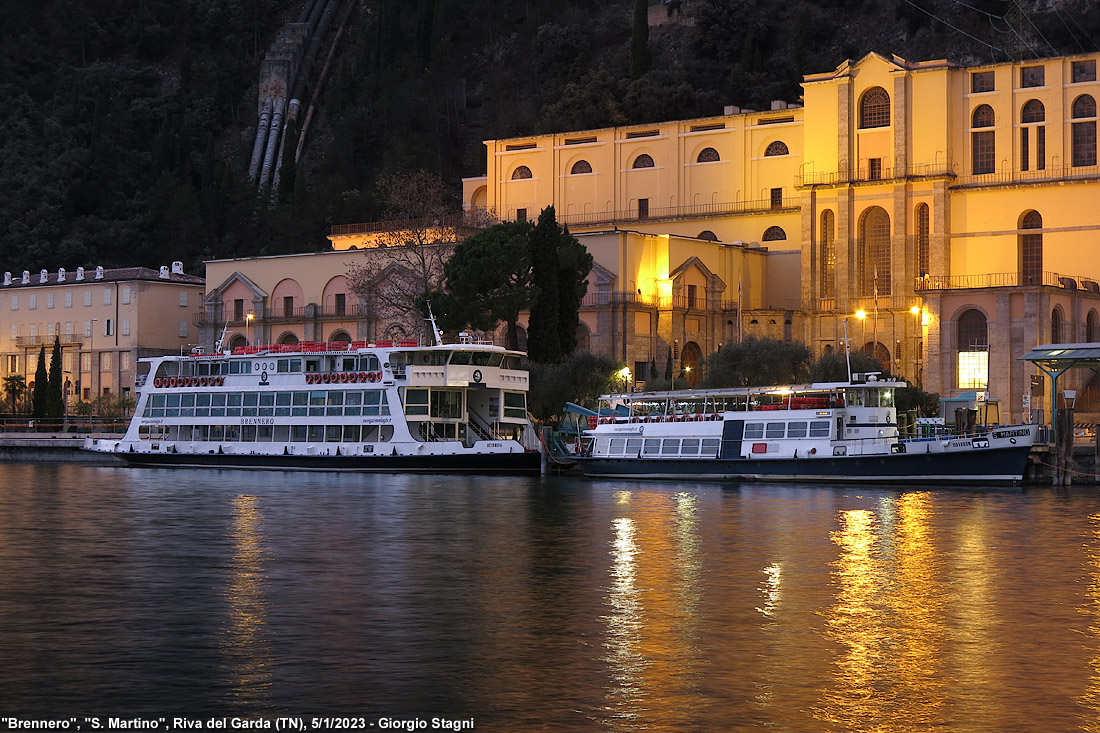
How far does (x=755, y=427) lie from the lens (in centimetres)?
5809

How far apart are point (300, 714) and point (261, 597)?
351 inches

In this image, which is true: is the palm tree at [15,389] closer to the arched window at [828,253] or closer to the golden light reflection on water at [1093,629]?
the arched window at [828,253]

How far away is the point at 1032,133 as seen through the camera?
88562mm

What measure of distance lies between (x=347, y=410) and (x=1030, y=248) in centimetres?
4299

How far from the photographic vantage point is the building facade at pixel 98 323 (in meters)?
104

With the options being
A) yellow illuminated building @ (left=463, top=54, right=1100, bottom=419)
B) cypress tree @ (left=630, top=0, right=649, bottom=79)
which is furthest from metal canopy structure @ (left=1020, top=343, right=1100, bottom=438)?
cypress tree @ (left=630, top=0, right=649, bottom=79)

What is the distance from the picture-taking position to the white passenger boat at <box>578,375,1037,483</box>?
5419 cm

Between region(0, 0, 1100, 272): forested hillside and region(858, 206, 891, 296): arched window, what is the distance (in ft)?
91.8

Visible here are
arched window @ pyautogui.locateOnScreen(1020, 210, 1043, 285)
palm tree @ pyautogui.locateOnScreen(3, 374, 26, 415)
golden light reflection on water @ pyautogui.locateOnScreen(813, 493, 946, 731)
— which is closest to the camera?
golden light reflection on water @ pyautogui.locateOnScreen(813, 493, 946, 731)

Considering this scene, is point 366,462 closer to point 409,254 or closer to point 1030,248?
point 409,254

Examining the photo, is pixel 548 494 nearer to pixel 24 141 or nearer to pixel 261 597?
pixel 261 597

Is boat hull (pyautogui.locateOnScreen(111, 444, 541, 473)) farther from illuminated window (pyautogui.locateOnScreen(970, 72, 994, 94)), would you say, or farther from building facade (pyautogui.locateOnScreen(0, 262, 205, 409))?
illuminated window (pyautogui.locateOnScreen(970, 72, 994, 94))

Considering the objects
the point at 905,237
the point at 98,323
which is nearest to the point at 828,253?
the point at 905,237

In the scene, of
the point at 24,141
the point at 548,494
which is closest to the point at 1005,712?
the point at 548,494
